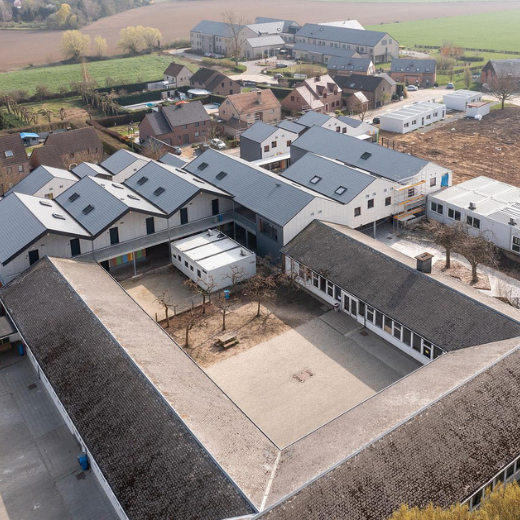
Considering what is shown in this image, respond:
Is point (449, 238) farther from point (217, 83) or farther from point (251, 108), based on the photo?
point (217, 83)

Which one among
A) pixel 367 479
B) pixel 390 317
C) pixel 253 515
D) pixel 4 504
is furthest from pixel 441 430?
pixel 4 504

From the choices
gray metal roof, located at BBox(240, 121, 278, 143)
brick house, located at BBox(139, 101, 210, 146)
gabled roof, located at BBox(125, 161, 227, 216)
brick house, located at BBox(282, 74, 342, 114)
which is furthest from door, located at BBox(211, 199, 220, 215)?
brick house, located at BBox(282, 74, 342, 114)

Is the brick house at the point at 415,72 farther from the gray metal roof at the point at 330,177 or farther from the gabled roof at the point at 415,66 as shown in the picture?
the gray metal roof at the point at 330,177

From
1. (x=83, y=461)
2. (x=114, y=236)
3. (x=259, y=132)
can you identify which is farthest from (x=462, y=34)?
(x=83, y=461)

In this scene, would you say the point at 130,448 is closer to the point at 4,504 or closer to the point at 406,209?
the point at 4,504

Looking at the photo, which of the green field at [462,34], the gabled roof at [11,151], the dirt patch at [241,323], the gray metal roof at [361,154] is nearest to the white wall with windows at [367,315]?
the dirt patch at [241,323]
